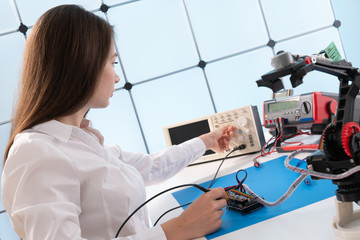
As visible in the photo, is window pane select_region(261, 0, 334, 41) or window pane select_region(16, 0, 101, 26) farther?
window pane select_region(261, 0, 334, 41)

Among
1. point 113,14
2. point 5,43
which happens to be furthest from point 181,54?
point 5,43

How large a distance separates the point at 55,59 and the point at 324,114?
1.10 metres

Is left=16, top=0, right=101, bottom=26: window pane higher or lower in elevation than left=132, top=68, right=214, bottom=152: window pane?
higher

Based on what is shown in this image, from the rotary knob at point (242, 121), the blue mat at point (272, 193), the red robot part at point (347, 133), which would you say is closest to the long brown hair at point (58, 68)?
the blue mat at point (272, 193)

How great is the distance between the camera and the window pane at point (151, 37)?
8.61ft

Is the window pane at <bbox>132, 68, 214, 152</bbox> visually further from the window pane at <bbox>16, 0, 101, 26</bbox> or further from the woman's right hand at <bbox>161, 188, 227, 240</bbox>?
the woman's right hand at <bbox>161, 188, 227, 240</bbox>

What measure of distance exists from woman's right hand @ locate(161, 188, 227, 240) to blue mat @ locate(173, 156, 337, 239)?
30mm

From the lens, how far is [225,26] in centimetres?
272

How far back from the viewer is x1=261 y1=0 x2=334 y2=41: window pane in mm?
2746

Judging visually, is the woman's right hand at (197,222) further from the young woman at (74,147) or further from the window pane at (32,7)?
the window pane at (32,7)

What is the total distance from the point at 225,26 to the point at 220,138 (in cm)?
135

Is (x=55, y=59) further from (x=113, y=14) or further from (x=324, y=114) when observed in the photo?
(x=113, y=14)

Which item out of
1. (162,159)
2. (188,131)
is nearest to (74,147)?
(162,159)

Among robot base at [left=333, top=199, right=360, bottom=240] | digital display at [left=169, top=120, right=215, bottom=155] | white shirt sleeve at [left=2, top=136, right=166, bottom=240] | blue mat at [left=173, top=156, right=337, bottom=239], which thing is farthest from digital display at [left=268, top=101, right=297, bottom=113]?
white shirt sleeve at [left=2, top=136, right=166, bottom=240]
